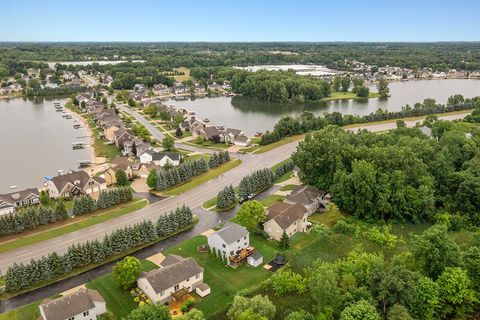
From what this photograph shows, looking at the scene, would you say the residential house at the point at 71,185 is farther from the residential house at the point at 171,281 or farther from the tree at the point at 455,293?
the tree at the point at 455,293

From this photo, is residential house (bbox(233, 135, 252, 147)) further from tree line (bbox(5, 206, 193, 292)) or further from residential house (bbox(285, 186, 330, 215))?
tree line (bbox(5, 206, 193, 292))

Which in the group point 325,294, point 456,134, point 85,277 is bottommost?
point 85,277

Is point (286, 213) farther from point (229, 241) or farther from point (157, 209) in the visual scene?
point (157, 209)

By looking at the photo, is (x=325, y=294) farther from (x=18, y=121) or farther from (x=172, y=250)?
(x=18, y=121)

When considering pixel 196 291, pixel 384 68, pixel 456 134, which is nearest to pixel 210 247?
pixel 196 291

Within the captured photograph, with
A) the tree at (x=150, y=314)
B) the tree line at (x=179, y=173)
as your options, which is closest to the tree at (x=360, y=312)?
the tree at (x=150, y=314)

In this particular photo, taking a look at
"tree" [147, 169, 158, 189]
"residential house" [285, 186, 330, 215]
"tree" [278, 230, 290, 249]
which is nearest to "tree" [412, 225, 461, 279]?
"tree" [278, 230, 290, 249]

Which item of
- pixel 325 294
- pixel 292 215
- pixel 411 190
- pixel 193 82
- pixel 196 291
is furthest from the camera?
pixel 193 82
